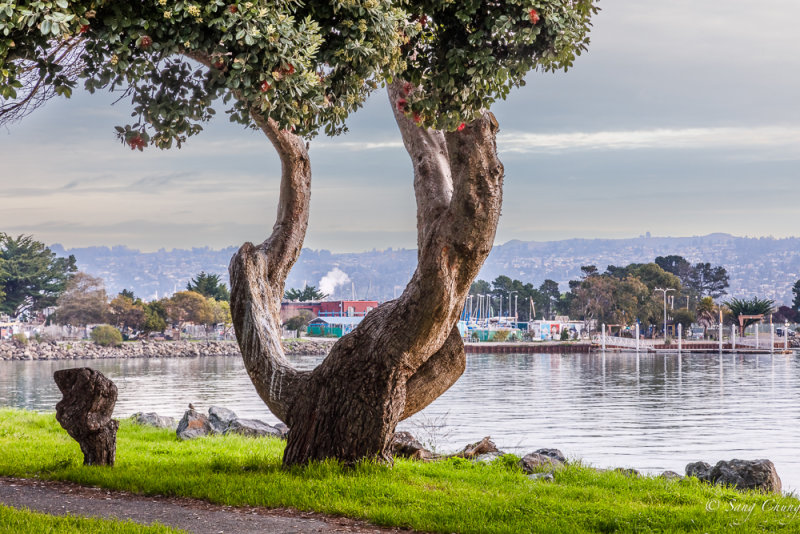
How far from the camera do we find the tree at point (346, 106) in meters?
7.12

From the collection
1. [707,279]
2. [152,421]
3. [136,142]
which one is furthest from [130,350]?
[707,279]

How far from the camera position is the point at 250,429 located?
724 inches

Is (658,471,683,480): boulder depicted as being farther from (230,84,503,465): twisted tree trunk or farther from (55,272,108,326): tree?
(55,272,108,326): tree

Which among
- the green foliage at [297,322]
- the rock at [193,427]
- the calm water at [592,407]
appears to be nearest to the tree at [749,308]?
the calm water at [592,407]

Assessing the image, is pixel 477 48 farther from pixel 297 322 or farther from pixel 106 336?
pixel 297 322

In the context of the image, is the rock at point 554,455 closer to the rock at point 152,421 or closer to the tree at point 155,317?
the rock at point 152,421

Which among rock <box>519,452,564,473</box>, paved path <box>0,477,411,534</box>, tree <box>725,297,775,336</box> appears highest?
tree <box>725,297,775,336</box>

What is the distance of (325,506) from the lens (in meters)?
9.27

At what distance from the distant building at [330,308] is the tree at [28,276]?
152 feet

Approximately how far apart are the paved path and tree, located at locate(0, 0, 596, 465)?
1886 mm

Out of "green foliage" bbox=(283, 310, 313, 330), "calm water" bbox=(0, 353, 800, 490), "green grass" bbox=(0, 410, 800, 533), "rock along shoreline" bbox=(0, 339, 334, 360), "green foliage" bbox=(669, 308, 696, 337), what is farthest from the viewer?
"green foliage" bbox=(283, 310, 313, 330)

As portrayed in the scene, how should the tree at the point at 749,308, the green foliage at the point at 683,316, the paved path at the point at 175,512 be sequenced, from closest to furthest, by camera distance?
the paved path at the point at 175,512, the tree at the point at 749,308, the green foliage at the point at 683,316

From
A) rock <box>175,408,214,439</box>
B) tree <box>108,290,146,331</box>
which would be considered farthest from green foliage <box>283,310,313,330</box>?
rock <box>175,408,214,439</box>

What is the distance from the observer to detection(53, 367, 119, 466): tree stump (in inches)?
454
